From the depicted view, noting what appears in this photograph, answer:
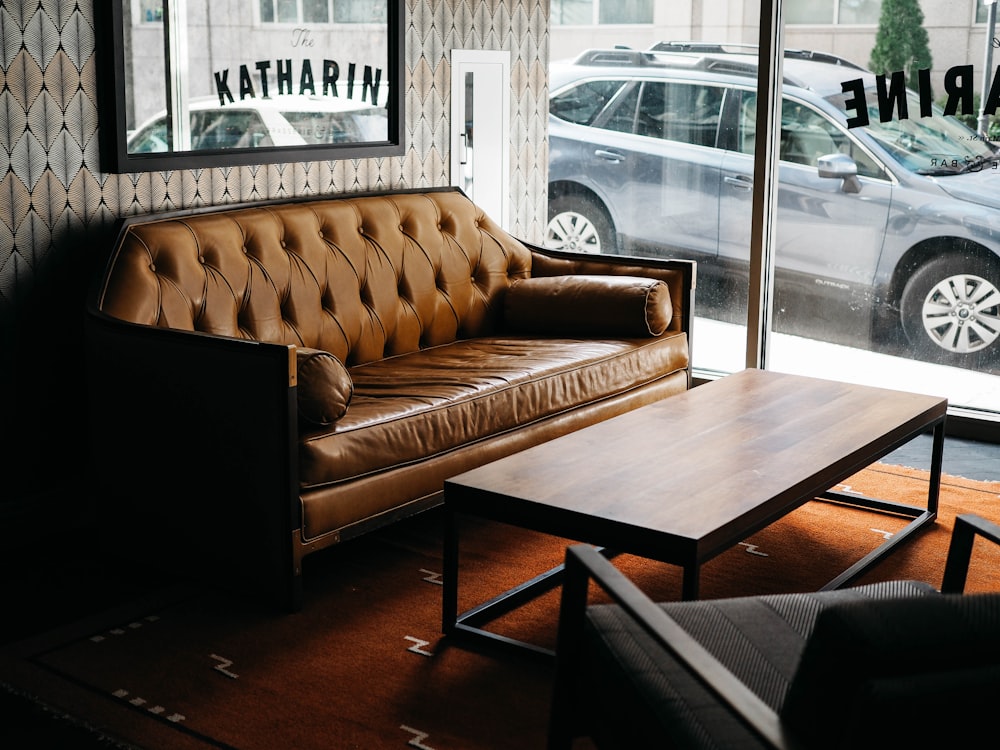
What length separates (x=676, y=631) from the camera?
5.15ft

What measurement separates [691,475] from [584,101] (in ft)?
Result: 9.76

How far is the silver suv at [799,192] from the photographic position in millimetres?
4402

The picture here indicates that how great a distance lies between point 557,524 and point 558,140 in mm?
3242

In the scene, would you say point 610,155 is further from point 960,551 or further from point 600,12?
point 960,551

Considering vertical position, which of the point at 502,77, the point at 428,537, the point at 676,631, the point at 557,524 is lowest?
the point at 428,537

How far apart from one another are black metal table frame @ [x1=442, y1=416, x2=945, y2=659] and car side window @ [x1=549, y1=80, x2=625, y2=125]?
2.38m

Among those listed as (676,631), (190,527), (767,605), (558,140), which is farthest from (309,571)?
(558,140)

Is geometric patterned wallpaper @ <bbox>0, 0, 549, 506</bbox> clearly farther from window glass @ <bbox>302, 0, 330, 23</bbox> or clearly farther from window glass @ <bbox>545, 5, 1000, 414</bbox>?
window glass @ <bbox>545, 5, 1000, 414</bbox>

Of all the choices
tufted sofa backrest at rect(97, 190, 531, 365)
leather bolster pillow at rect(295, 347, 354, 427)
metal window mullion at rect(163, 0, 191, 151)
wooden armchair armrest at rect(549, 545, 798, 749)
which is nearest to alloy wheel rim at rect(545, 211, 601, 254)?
tufted sofa backrest at rect(97, 190, 531, 365)


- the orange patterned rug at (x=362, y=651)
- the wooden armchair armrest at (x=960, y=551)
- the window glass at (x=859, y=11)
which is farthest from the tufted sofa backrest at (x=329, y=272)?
the wooden armchair armrest at (x=960, y=551)

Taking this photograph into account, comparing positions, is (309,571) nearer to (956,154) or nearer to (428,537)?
(428,537)

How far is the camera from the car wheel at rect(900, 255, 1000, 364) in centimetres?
439

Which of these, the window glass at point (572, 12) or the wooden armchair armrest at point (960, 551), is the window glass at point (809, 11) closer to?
the window glass at point (572, 12)

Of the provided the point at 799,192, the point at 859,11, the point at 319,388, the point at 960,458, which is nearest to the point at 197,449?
the point at 319,388
